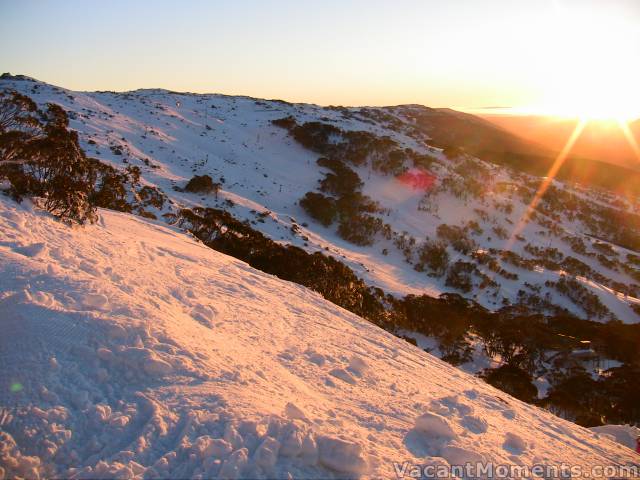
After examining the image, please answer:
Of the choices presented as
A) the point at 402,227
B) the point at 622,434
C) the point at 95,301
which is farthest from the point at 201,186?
the point at 622,434

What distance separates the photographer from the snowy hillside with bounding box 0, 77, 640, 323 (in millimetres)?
30922

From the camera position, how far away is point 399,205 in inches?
1713

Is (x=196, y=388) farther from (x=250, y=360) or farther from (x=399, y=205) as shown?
(x=399, y=205)

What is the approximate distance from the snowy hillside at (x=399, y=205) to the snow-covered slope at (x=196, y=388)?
17.3m

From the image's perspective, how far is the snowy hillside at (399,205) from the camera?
1217 inches

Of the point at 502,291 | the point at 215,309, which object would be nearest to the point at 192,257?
the point at 215,309

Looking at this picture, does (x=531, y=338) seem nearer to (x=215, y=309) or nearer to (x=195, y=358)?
(x=215, y=309)

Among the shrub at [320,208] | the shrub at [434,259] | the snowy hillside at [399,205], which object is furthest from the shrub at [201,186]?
the shrub at [434,259]

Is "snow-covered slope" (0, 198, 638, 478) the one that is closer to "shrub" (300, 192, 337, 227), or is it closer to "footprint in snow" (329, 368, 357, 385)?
"footprint in snow" (329, 368, 357, 385)

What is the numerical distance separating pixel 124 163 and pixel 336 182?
67.6 ft

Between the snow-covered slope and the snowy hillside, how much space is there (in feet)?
56.7

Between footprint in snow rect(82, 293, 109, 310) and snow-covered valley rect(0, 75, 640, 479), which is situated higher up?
footprint in snow rect(82, 293, 109, 310)

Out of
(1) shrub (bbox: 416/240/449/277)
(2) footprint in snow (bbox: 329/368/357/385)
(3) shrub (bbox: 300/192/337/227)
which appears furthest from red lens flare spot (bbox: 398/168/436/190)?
(2) footprint in snow (bbox: 329/368/357/385)

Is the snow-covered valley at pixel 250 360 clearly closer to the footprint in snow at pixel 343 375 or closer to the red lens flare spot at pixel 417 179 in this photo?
the footprint in snow at pixel 343 375
